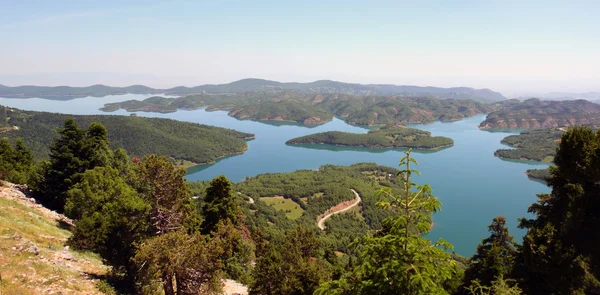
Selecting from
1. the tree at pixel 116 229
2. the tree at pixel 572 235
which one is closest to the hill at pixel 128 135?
the tree at pixel 116 229

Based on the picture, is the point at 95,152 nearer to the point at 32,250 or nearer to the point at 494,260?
the point at 32,250

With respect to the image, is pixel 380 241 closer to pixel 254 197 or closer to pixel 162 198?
pixel 162 198

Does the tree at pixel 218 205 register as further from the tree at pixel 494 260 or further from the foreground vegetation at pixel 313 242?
the tree at pixel 494 260

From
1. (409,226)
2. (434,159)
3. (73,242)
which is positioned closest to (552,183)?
(409,226)

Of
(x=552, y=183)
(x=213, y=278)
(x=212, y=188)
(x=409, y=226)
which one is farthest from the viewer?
(x=212, y=188)

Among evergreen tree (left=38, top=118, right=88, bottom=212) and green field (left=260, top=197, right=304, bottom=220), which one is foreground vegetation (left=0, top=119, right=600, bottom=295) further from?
green field (left=260, top=197, right=304, bottom=220)

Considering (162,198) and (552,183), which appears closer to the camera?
(162,198)

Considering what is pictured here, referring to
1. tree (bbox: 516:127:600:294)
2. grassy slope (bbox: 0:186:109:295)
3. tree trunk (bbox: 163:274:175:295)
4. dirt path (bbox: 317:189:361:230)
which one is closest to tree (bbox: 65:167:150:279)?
grassy slope (bbox: 0:186:109:295)
